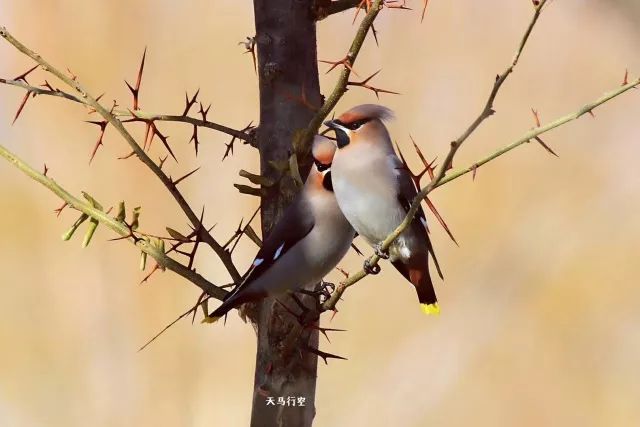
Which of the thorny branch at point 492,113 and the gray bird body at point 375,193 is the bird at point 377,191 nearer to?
the gray bird body at point 375,193

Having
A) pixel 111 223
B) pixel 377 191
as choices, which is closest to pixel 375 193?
pixel 377 191

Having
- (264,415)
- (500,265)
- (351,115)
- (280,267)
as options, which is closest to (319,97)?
(351,115)

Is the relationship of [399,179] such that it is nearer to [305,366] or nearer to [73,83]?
[305,366]

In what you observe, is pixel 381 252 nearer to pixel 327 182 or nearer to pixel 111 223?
pixel 327 182

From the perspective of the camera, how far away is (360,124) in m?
0.84

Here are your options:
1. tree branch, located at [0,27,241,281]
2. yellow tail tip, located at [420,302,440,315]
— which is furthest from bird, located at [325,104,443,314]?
tree branch, located at [0,27,241,281]

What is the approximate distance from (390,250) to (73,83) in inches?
14.4

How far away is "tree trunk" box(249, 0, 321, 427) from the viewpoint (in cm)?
89

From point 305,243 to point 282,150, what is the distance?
0.40 feet

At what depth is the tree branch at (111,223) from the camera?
33.7 inches

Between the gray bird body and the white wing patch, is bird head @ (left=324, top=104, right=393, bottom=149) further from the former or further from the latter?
the white wing patch

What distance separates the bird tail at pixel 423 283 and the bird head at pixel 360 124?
13 centimetres

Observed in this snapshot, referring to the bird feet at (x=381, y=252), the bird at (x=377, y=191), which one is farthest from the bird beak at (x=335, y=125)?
the bird feet at (x=381, y=252)

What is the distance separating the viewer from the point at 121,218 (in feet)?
2.83
